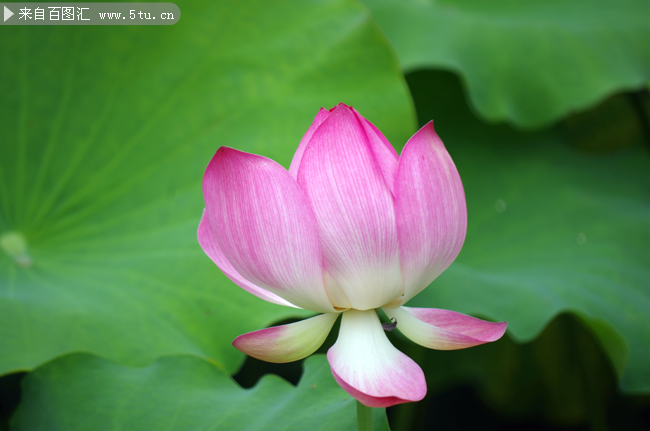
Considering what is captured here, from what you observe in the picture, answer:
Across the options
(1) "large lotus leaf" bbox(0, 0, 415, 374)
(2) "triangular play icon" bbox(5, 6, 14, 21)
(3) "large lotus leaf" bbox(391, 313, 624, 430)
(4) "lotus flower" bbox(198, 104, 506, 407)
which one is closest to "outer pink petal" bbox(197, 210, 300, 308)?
(4) "lotus flower" bbox(198, 104, 506, 407)

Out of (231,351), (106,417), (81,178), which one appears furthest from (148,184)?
(106,417)

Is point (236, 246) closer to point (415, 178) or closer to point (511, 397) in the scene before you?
point (415, 178)

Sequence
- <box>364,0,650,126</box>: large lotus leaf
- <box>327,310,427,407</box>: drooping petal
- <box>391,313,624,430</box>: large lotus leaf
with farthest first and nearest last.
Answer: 1. <box>391,313,624,430</box>: large lotus leaf
2. <box>364,0,650,126</box>: large lotus leaf
3. <box>327,310,427,407</box>: drooping petal

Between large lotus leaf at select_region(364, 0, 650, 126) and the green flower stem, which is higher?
large lotus leaf at select_region(364, 0, 650, 126)

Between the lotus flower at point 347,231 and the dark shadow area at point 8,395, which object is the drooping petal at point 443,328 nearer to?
the lotus flower at point 347,231

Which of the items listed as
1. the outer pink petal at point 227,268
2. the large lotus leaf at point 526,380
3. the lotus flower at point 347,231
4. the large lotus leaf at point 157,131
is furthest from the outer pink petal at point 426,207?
the large lotus leaf at point 526,380

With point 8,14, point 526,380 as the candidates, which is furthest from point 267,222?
point 526,380

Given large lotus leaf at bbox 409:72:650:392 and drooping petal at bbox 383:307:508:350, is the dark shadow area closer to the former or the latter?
large lotus leaf at bbox 409:72:650:392
